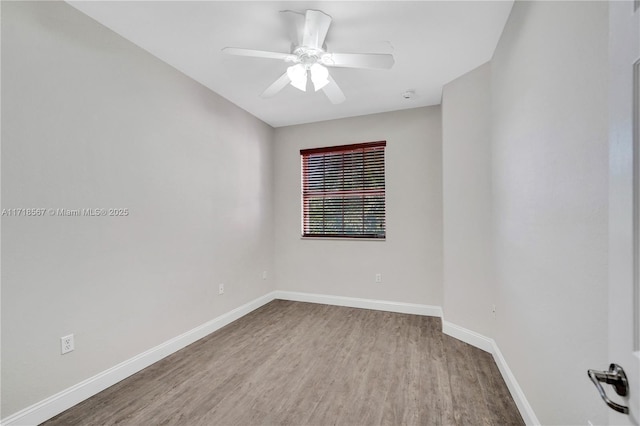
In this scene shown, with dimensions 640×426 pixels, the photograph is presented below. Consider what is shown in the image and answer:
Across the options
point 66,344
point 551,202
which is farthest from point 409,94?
point 66,344

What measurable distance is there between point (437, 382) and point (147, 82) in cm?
343

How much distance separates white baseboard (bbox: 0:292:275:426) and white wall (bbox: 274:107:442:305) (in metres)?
1.51

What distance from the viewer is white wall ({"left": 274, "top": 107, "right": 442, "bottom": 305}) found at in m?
3.60

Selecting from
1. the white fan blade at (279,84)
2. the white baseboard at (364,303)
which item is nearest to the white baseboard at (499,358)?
the white baseboard at (364,303)

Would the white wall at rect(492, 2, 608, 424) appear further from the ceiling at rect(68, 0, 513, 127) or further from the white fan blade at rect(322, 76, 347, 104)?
the white fan blade at rect(322, 76, 347, 104)

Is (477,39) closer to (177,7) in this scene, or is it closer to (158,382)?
(177,7)

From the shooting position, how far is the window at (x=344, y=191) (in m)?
3.91

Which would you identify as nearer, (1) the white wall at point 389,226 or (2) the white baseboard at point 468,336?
(2) the white baseboard at point 468,336

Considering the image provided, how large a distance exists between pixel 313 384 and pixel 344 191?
8.39 ft

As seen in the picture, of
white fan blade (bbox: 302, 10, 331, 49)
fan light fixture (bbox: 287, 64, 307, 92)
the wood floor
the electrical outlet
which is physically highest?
white fan blade (bbox: 302, 10, 331, 49)

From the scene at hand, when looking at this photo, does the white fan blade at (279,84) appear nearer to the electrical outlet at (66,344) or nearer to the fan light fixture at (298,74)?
the fan light fixture at (298,74)

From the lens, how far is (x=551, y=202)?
1383 millimetres

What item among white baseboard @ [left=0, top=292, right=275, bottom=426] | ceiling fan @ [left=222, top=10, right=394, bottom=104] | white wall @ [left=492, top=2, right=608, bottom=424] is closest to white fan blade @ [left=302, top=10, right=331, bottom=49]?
ceiling fan @ [left=222, top=10, right=394, bottom=104]

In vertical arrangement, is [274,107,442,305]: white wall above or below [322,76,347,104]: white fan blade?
below
